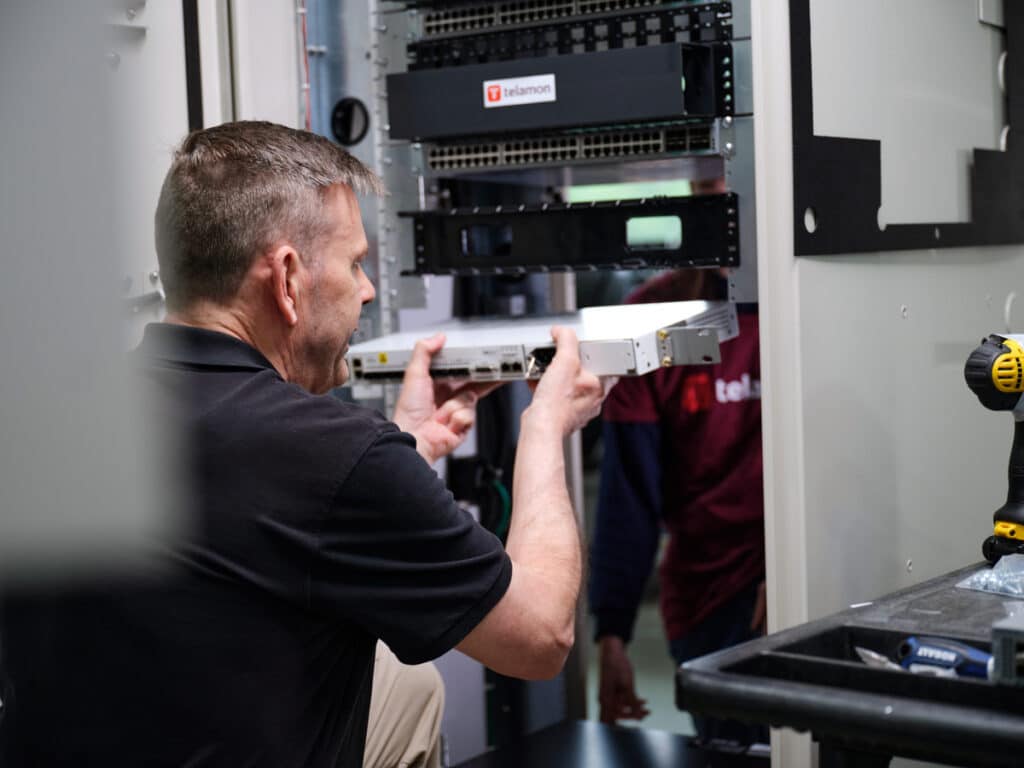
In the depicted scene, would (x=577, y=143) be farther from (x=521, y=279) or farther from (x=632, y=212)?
(x=521, y=279)

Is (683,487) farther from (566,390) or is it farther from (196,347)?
(196,347)

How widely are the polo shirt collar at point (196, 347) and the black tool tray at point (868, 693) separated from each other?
1.88 ft

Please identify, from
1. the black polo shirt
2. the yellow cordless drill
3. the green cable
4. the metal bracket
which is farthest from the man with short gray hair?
the green cable

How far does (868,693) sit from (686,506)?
149 centimetres

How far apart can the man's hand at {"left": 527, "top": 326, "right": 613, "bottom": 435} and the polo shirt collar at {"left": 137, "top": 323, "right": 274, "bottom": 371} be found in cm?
44

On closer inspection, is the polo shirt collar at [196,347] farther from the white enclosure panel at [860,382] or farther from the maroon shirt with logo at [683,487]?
the maroon shirt with logo at [683,487]

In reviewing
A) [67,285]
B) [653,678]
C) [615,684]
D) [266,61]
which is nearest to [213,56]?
[266,61]

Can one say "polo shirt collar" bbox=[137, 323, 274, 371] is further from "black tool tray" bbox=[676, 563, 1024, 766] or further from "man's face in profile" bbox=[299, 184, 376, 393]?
"black tool tray" bbox=[676, 563, 1024, 766]

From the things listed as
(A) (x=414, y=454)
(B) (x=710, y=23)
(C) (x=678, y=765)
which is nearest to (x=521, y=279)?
(B) (x=710, y=23)

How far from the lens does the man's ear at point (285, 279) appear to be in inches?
51.9

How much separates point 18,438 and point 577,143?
1599mm

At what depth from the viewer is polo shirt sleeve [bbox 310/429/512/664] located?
1.20 meters

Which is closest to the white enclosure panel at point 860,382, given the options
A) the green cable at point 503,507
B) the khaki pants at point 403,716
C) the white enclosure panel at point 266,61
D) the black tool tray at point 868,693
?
the black tool tray at point 868,693

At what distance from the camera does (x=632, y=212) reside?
1.83 meters
